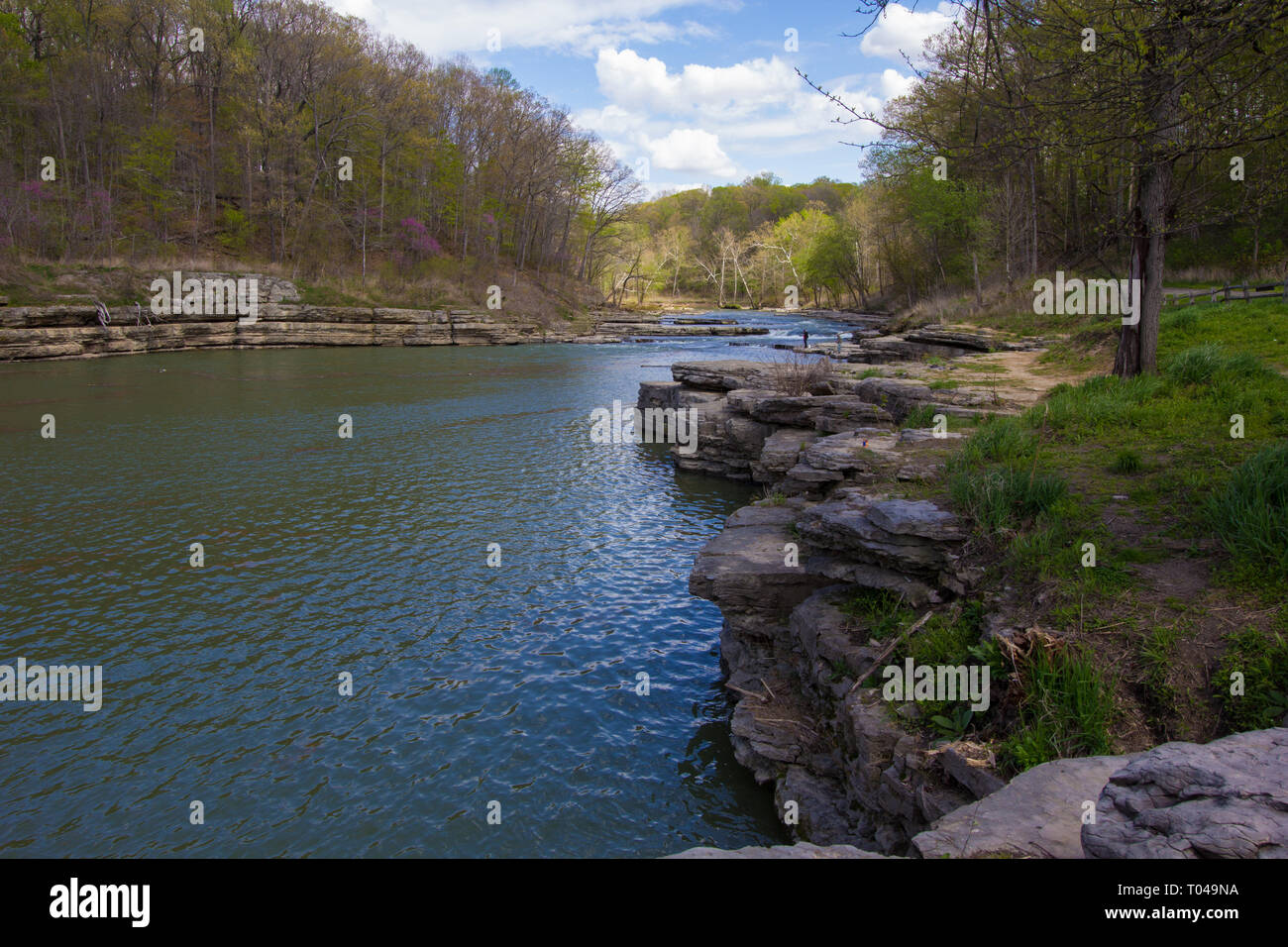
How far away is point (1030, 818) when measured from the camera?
4.18m

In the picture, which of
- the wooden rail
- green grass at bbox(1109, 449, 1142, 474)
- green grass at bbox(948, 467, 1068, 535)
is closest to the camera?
green grass at bbox(948, 467, 1068, 535)

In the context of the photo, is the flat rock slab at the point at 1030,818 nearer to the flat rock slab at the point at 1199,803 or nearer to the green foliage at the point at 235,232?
the flat rock slab at the point at 1199,803

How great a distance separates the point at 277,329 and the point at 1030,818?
48.9m

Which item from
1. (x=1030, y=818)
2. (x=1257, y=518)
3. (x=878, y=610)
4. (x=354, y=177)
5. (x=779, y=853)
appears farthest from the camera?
(x=354, y=177)

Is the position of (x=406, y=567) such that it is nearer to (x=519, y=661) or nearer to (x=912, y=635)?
(x=519, y=661)

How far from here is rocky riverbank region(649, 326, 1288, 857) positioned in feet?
12.0

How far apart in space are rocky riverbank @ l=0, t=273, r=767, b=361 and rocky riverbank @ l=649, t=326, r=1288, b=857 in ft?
120

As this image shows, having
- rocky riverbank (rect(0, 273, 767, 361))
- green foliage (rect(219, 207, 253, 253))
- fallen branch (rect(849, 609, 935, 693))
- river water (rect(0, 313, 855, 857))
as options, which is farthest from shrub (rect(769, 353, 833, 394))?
green foliage (rect(219, 207, 253, 253))

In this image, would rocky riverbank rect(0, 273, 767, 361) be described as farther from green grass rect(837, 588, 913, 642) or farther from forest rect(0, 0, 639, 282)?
green grass rect(837, 588, 913, 642)

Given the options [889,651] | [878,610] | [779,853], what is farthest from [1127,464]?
[779,853]

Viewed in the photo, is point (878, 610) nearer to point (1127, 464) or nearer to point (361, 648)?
point (1127, 464)

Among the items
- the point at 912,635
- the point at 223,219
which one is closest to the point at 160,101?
the point at 223,219

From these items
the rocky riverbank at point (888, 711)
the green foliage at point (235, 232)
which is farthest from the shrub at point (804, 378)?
the green foliage at point (235, 232)

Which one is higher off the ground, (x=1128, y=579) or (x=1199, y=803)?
(x=1128, y=579)
